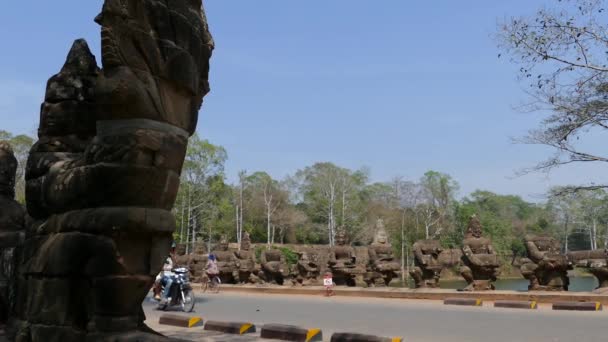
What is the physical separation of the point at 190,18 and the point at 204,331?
5064 mm

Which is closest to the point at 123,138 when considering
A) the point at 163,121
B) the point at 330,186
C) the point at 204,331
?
the point at 163,121

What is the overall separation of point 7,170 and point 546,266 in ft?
39.2

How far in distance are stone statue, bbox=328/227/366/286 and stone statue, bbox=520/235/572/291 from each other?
5733mm

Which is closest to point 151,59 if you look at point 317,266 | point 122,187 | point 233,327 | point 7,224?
point 122,187

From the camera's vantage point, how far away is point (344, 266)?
1914cm

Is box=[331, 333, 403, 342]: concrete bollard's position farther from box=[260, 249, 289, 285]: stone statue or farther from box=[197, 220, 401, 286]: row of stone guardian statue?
box=[260, 249, 289, 285]: stone statue

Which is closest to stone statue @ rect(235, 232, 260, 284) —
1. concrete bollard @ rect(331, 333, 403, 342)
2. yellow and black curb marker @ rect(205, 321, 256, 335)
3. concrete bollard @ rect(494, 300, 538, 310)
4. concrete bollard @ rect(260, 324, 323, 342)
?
concrete bollard @ rect(494, 300, 538, 310)

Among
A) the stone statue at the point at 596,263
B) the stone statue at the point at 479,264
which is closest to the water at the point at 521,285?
the stone statue at the point at 479,264

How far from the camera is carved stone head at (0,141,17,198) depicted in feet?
23.8

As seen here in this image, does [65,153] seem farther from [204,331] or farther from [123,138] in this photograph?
[204,331]

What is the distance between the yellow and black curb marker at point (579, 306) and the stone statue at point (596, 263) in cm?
205

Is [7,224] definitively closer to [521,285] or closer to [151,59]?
[151,59]

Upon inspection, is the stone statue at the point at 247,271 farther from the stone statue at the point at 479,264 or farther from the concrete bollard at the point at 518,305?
the concrete bollard at the point at 518,305

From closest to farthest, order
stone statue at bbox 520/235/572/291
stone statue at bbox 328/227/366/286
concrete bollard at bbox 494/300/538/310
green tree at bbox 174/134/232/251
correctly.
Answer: concrete bollard at bbox 494/300/538/310, stone statue at bbox 520/235/572/291, stone statue at bbox 328/227/366/286, green tree at bbox 174/134/232/251
